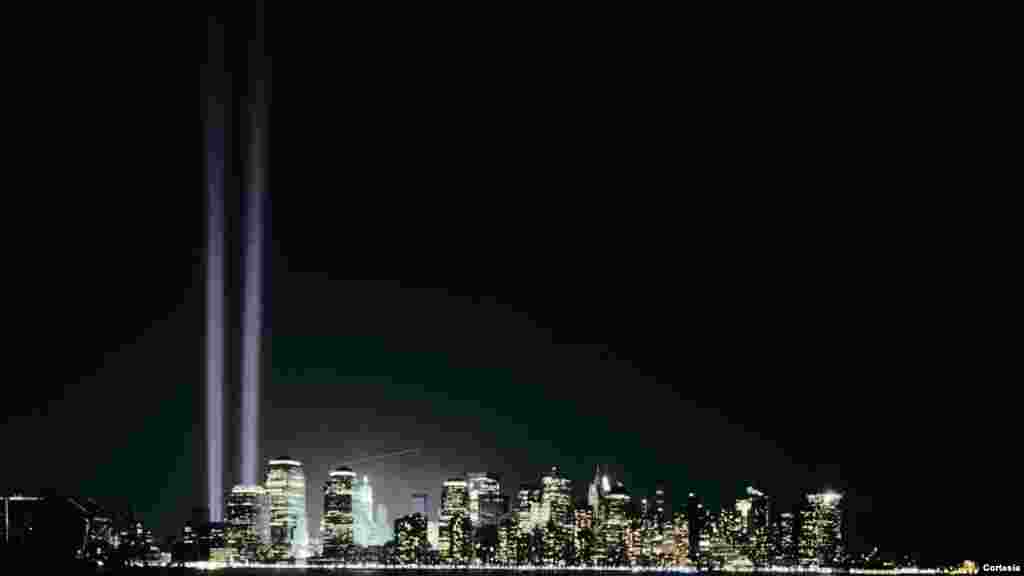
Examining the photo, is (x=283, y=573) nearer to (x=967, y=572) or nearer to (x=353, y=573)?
(x=353, y=573)

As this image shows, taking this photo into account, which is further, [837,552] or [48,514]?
[837,552]

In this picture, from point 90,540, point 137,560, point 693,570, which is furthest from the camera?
point 693,570

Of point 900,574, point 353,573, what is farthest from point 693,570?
point 353,573

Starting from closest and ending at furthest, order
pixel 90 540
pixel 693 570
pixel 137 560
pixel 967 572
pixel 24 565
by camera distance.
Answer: pixel 24 565
pixel 90 540
pixel 137 560
pixel 967 572
pixel 693 570

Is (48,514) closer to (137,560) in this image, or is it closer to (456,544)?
(137,560)

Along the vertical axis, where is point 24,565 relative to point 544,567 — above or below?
above

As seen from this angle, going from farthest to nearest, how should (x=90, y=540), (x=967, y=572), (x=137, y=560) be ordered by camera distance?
1. (x=967, y=572)
2. (x=137, y=560)
3. (x=90, y=540)

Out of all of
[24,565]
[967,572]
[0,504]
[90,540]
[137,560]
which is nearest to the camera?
[24,565]

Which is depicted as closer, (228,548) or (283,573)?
(283,573)

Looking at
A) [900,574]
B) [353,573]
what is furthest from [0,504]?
[900,574]
